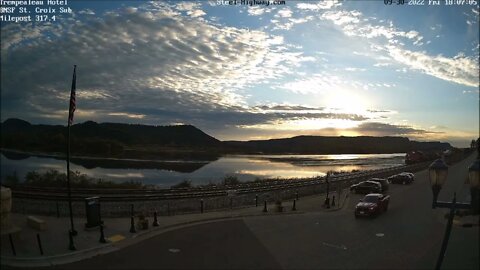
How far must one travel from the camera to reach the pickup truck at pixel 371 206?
62.4 feet

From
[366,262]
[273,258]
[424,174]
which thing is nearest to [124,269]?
[273,258]

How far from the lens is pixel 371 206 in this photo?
754 inches

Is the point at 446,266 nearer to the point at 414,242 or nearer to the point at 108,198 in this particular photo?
the point at 414,242

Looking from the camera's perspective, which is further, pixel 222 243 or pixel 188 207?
pixel 188 207

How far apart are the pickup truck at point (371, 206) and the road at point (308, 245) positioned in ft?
1.53

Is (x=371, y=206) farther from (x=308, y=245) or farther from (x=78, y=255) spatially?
(x=78, y=255)

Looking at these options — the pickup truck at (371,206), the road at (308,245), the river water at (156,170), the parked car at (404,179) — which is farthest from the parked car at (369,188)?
the river water at (156,170)

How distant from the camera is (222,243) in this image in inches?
544

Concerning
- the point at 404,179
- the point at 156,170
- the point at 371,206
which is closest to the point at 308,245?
the point at 371,206

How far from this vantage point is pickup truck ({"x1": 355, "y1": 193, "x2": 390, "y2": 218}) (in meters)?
19.0

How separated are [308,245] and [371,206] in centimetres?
671

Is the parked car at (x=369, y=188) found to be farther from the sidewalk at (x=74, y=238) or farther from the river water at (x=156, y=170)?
the river water at (x=156, y=170)

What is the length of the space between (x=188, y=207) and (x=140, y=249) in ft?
35.8

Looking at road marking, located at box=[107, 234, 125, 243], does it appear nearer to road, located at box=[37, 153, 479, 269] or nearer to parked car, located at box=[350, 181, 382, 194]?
→ road, located at box=[37, 153, 479, 269]
